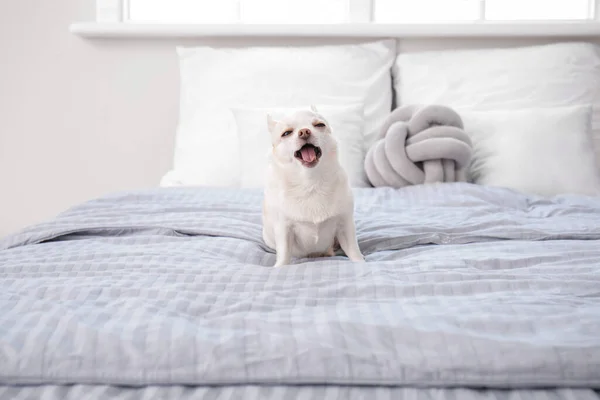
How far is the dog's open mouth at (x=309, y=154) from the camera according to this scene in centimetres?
117

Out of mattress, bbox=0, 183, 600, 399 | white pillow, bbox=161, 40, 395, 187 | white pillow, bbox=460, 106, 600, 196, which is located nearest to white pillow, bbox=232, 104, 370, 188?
white pillow, bbox=161, 40, 395, 187

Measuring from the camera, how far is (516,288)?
3.03 feet

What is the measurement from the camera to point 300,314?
81 cm

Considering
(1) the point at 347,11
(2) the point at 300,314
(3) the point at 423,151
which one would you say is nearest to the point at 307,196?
(2) the point at 300,314

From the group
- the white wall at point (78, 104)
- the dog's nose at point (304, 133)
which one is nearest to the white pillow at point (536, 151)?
the dog's nose at point (304, 133)

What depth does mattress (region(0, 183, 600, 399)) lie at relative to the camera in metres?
0.66

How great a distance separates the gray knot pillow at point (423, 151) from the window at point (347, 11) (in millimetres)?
848

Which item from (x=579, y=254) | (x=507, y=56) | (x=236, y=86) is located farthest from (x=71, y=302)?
(x=507, y=56)

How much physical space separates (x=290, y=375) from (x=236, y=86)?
5.72 ft

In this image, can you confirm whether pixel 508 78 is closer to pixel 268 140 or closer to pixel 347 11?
pixel 347 11

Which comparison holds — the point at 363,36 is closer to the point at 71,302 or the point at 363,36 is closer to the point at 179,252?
the point at 179,252

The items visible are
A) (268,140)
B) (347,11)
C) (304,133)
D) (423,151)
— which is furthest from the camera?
(347,11)

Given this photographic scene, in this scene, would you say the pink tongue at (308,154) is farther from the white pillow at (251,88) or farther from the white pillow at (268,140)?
the white pillow at (251,88)

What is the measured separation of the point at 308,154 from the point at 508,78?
1.35 m
